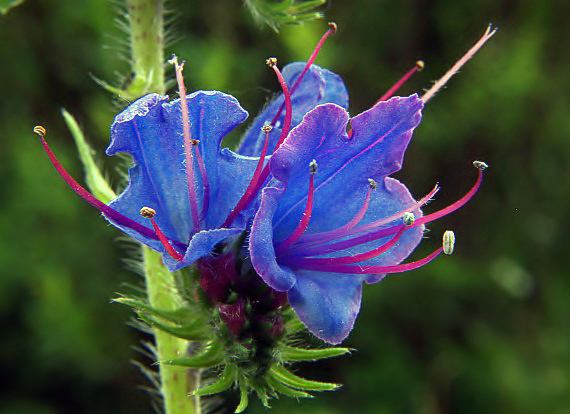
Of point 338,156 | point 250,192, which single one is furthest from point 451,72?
point 250,192

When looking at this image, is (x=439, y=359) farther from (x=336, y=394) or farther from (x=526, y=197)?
(x=526, y=197)

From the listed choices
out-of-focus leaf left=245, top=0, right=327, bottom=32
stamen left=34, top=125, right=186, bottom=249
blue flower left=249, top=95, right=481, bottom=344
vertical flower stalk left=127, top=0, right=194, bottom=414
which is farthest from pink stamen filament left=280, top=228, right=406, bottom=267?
out-of-focus leaf left=245, top=0, right=327, bottom=32

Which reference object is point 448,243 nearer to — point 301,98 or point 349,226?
point 349,226

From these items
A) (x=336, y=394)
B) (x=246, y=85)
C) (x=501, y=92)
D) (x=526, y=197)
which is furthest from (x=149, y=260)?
(x=526, y=197)

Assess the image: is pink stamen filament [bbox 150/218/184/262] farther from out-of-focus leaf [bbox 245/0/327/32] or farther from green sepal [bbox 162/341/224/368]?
out-of-focus leaf [bbox 245/0/327/32]

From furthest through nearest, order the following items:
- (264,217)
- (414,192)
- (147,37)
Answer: (414,192)
(147,37)
(264,217)

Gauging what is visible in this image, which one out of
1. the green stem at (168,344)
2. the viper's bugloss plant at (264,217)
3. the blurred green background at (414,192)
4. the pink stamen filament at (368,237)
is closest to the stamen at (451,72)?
the viper's bugloss plant at (264,217)

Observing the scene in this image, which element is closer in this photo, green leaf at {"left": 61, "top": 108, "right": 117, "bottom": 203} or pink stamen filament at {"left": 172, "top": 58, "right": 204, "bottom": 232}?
pink stamen filament at {"left": 172, "top": 58, "right": 204, "bottom": 232}
